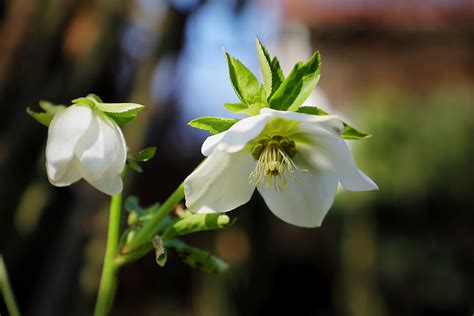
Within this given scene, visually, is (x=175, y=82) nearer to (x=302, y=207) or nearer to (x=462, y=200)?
(x=462, y=200)

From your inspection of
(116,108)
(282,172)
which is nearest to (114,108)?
(116,108)

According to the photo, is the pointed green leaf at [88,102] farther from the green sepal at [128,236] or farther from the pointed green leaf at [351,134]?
the pointed green leaf at [351,134]

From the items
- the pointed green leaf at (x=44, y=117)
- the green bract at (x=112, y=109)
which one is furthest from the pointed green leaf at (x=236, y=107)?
the pointed green leaf at (x=44, y=117)

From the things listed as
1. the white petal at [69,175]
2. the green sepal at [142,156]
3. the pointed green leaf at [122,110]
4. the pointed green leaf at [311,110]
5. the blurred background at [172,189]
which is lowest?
the blurred background at [172,189]

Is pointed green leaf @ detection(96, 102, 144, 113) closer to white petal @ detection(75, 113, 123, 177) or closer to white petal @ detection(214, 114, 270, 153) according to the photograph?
white petal @ detection(75, 113, 123, 177)

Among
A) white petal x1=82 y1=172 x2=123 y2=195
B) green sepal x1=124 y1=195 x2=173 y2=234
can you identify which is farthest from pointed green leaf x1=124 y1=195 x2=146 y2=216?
white petal x1=82 y1=172 x2=123 y2=195

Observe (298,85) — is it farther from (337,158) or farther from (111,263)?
(111,263)
